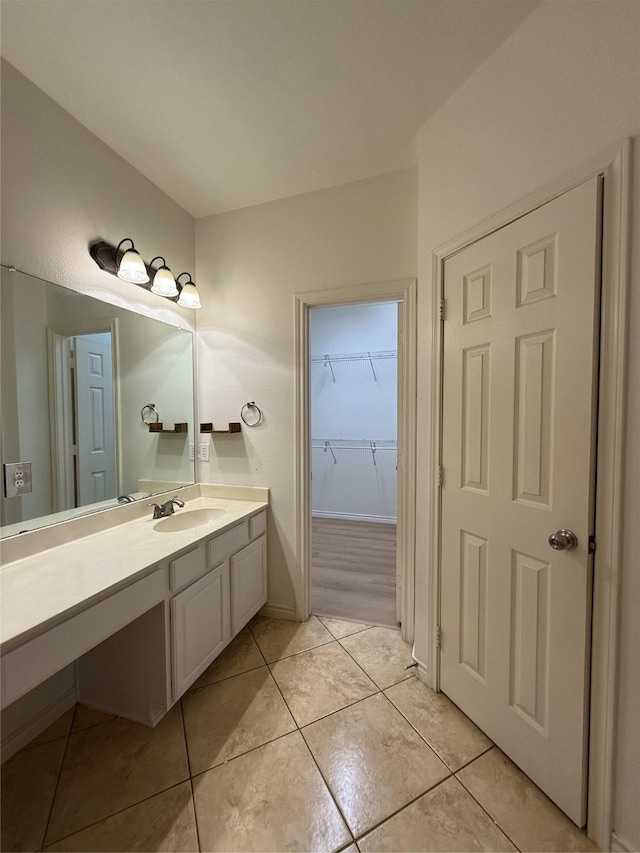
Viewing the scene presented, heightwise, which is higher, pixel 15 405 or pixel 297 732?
pixel 15 405

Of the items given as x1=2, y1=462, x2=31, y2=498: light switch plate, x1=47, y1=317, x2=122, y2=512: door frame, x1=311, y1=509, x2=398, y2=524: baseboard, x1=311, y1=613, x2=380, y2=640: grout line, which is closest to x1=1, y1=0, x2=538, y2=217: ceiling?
x1=47, y1=317, x2=122, y2=512: door frame

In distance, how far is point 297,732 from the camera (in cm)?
144

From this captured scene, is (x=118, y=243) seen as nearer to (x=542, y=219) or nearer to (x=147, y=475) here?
(x=147, y=475)

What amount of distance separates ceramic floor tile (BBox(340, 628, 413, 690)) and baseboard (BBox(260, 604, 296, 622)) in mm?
395

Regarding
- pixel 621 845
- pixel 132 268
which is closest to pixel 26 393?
pixel 132 268

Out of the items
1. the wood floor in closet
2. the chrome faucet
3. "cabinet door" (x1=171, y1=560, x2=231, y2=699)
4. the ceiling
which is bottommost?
the wood floor in closet

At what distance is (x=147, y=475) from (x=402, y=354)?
67.6 inches

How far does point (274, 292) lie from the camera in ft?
7.30

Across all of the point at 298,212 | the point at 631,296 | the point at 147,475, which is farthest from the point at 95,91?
the point at 631,296

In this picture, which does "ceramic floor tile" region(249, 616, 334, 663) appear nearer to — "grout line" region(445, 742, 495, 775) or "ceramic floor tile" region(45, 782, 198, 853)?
"ceramic floor tile" region(45, 782, 198, 853)

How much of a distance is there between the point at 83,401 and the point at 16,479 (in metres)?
0.46

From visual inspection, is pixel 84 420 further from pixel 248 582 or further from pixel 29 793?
pixel 29 793

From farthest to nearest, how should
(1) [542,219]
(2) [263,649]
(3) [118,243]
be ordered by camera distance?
(2) [263,649] < (3) [118,243] < (1) [542,219]

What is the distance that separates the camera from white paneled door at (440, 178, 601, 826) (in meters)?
1.07
